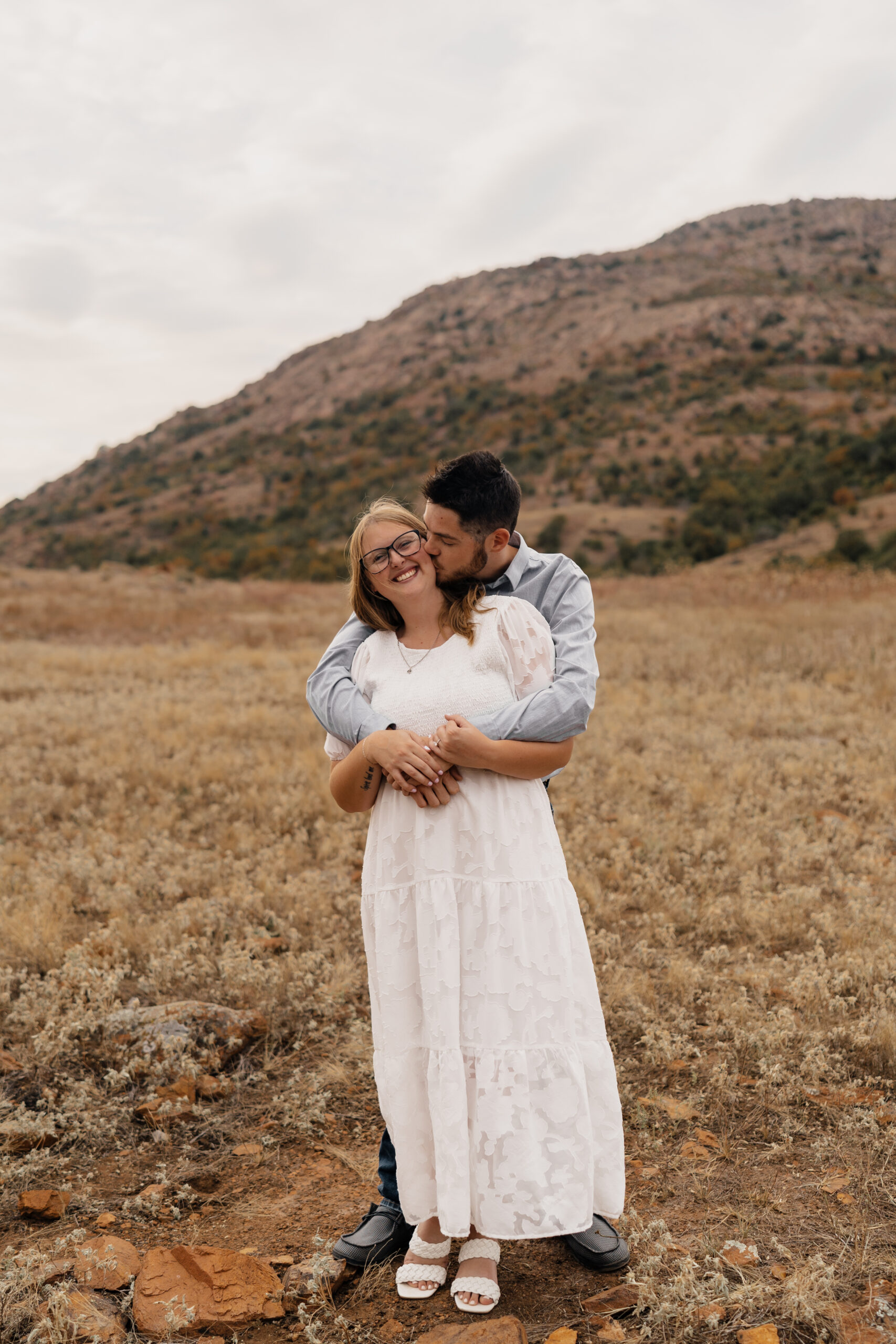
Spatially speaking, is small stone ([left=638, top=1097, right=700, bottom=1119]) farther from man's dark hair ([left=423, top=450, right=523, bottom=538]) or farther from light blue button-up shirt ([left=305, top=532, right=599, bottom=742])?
man's dark hair ([left=423, top=450, right=523, bottom=538])

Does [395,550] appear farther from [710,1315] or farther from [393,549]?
[710,1315]

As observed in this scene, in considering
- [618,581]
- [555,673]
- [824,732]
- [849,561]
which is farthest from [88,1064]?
[849,561]

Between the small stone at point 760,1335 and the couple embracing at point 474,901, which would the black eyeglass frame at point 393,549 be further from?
the small stone at point 760,1335

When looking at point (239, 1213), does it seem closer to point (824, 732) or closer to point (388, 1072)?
point (388, 1072)

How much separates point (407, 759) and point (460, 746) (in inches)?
6.0

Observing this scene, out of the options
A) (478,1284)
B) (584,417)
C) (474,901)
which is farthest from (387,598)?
(584,417)

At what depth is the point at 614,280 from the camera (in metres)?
126

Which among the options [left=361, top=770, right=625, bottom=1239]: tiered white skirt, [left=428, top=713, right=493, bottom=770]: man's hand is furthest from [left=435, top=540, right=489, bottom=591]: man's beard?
[left=361, top=770, right=625, bottom=1239]: tiered white skirt

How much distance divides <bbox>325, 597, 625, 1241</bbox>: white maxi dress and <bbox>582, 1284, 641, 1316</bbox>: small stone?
0.82 feet

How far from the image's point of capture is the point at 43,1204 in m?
2.81

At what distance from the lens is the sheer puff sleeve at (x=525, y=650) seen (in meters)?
2.39

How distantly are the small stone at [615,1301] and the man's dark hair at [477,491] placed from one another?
2.21 meters

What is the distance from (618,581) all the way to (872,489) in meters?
20.1

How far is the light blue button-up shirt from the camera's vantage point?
2.27 metres
